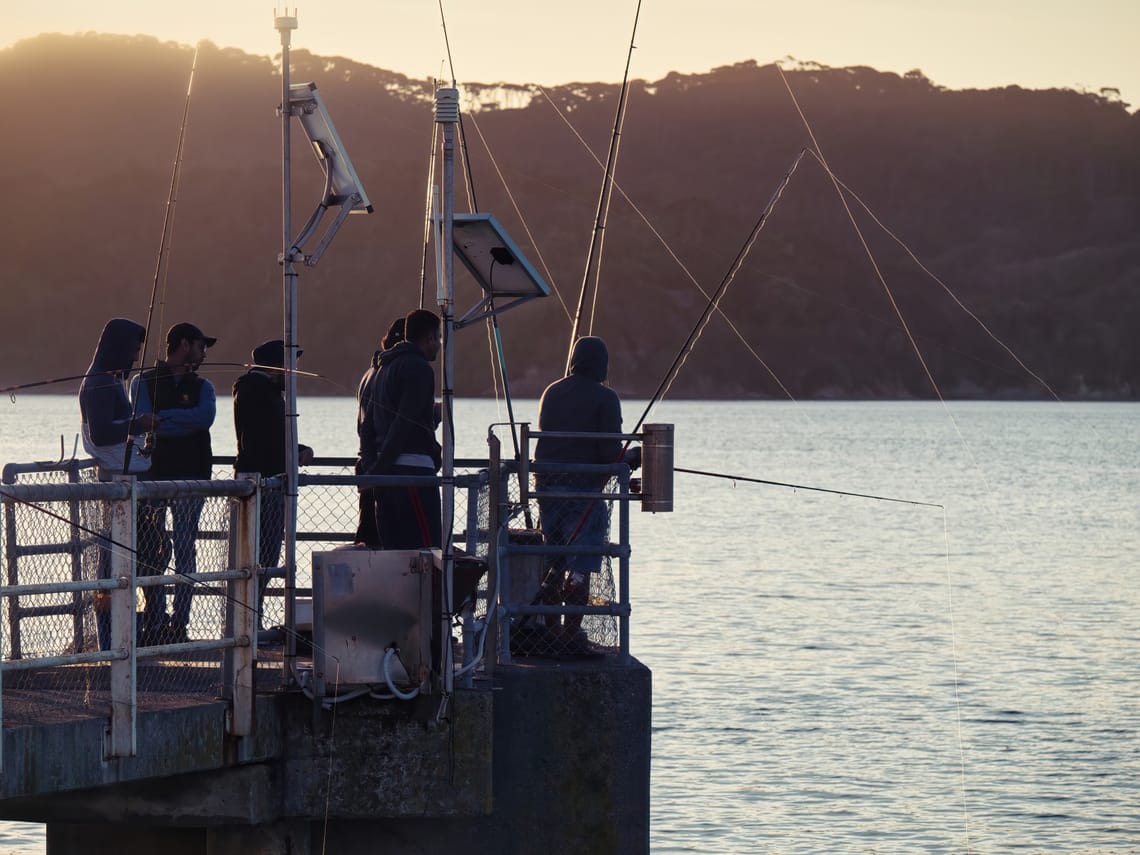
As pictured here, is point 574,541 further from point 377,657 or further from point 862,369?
point 862,369

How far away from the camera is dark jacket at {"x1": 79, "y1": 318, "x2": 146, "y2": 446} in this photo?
8.92 meters

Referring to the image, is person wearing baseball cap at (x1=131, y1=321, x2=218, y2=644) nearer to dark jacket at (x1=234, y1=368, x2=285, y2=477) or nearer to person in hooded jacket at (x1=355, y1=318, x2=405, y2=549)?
dark jacket at (x1=234, y1=368, x2=285, y2=477)

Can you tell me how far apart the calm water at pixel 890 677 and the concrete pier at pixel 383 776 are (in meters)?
5.91

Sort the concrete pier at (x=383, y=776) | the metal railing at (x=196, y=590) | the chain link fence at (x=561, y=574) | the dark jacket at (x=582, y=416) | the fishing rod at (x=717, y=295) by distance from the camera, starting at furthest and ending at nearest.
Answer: the fishing rod at (x=717, y=295)
the dark jacket at (x=582, y=416)
the chain link fence at (x=561, y=574)
the concrete pier at (x=383, y=776)
the metal railing at (x=196, y=590)

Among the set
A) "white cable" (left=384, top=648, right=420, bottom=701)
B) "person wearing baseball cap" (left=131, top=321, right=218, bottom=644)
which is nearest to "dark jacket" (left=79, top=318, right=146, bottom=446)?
"person wearing baseball cap" (left=131, top=321, right=218, bottom=644)

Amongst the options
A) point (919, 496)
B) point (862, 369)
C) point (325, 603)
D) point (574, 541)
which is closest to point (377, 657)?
point (325, 603)

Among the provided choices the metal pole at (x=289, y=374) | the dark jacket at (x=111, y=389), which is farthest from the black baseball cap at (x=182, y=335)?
the metal pole at (x=289, y=374)

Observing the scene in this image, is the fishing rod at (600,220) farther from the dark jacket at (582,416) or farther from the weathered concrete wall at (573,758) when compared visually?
the weathered concrete wall at (573,758)

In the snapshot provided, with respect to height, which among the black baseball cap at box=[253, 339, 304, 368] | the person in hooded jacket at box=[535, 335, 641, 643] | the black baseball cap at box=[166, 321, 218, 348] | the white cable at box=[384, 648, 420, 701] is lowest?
the white cable at box=[384, 648, 420, 701]

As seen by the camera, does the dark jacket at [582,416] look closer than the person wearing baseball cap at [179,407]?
No

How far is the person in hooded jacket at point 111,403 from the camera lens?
8922 millimetres

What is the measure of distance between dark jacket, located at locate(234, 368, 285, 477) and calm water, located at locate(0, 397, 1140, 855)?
5811mm

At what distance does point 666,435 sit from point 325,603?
205 cm

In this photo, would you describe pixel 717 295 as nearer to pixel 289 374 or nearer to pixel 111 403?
pixel 289 374
